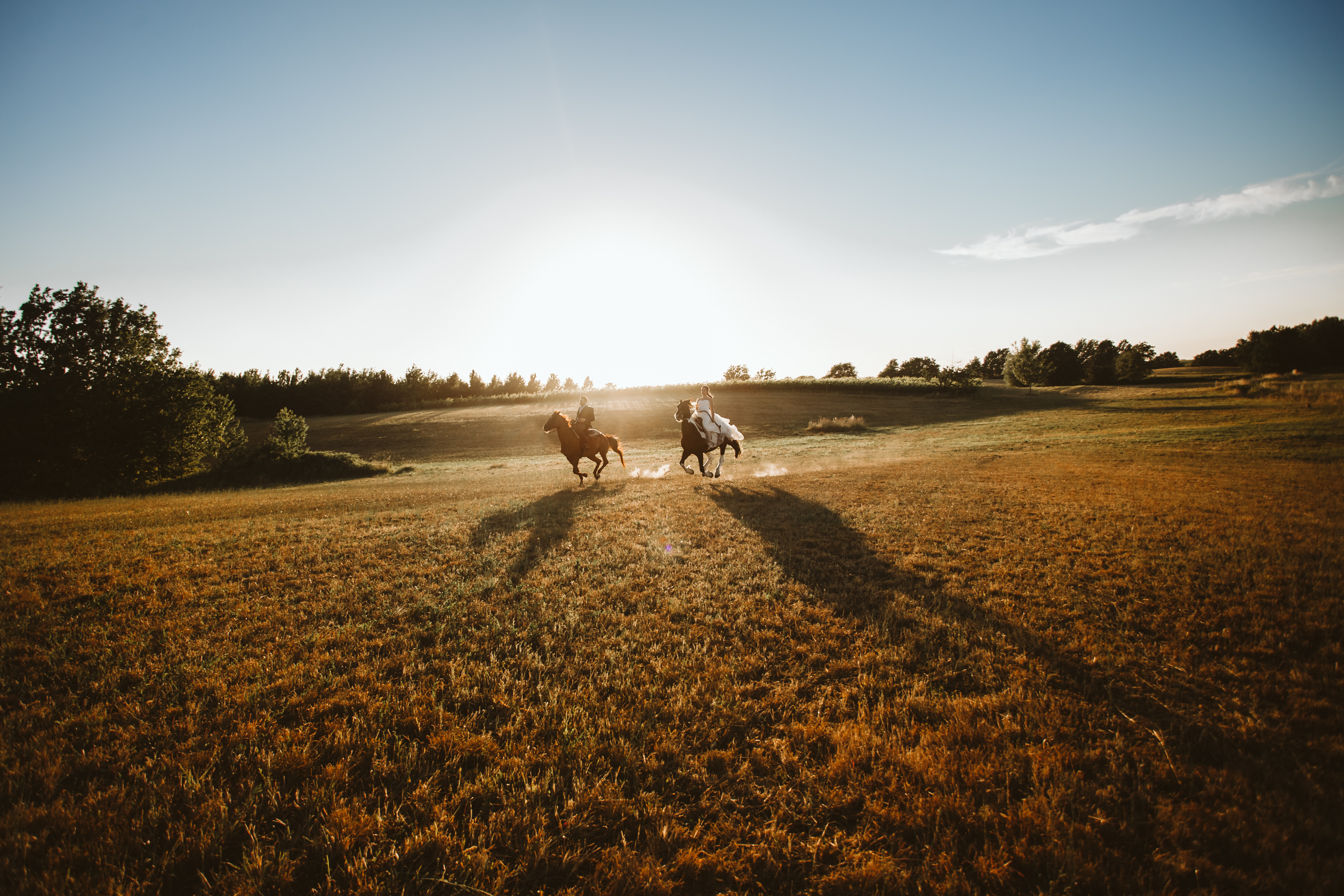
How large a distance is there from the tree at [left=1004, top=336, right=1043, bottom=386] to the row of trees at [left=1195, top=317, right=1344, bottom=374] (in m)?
25.5

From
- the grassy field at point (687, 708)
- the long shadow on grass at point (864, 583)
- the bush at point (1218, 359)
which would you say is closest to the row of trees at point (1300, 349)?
the bush at point (1218, 359)

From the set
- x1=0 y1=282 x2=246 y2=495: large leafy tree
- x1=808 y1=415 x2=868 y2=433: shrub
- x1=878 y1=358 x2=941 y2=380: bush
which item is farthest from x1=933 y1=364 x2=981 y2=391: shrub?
x1=0 y1=282 x2=246 y2=495: large leafy tree

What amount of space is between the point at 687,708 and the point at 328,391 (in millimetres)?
101706

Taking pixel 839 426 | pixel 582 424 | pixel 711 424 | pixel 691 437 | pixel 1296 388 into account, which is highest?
pixel 582 424

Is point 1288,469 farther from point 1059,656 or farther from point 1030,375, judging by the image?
point 1030,375

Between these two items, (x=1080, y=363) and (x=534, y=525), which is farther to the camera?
(x=1080, y=363)

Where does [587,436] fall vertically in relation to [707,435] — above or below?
above

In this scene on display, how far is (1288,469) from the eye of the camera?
14219mm

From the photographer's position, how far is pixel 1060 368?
87062mm

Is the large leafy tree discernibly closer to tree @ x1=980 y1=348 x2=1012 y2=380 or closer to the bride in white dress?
the bride in white dress

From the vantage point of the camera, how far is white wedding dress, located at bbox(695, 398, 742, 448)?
17750mm

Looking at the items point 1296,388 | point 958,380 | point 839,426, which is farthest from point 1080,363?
point 839,426

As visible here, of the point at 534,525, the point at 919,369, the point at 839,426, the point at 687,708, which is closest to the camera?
the point at 687,708

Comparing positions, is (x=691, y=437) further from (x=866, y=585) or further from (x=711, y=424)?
(x=866, y=585)
